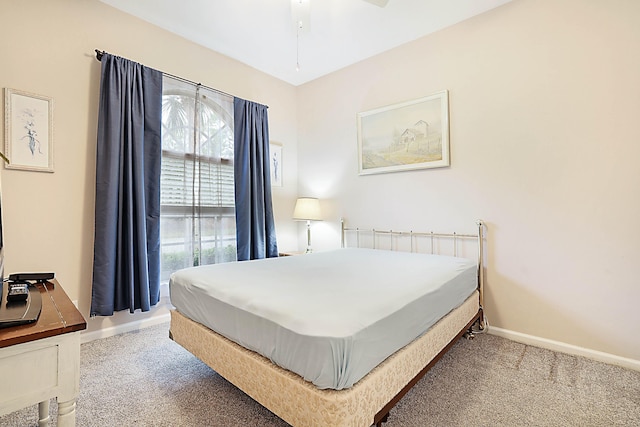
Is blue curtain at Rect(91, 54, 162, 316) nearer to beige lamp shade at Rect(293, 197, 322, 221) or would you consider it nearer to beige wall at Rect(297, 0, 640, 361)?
beige lamp shade at Rect(293, 197, 322, 221)

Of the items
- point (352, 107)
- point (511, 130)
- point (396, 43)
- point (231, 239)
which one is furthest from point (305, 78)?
point (511, 130)

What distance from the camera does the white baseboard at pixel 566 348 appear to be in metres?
2.11

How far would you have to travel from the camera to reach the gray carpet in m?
1.57

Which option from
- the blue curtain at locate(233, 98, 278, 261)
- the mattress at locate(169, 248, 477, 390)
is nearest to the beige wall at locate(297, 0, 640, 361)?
the mattress at locate(169, 248, 477, 390)

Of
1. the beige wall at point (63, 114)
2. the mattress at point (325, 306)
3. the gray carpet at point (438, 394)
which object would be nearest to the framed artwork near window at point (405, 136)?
the mattress at point (325, 306)

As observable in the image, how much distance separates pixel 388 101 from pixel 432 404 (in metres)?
2.92

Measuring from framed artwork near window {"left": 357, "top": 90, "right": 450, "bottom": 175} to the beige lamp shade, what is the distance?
0.73m

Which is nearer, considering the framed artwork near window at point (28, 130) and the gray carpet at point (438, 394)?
the gray carpet at point (438, 394)

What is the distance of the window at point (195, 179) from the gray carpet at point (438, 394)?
44.1 inches

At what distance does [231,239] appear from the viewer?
3.54m

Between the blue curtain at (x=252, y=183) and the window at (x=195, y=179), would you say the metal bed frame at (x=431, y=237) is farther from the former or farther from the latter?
the window at (x=195, y=179)

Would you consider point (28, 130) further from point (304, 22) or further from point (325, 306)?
point (325, 306)

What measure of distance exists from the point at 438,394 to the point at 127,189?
287 cm

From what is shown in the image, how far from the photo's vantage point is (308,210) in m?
3.77
